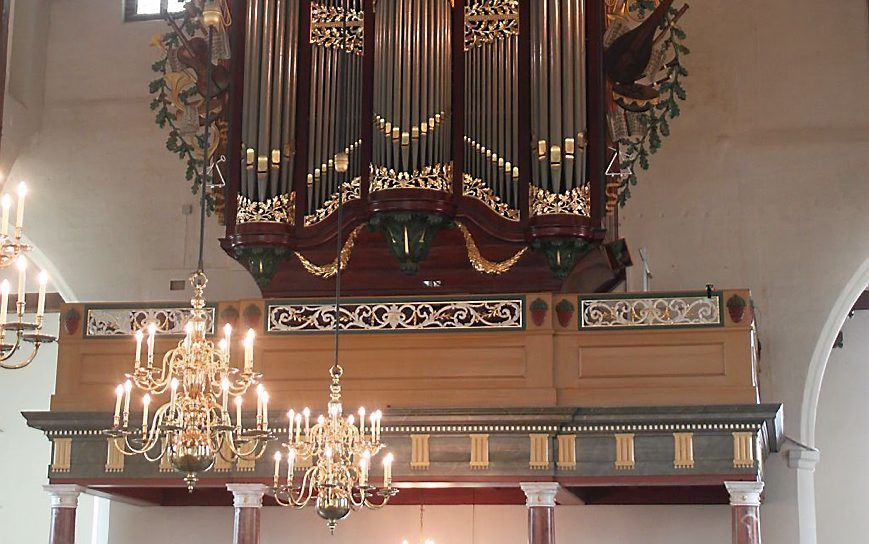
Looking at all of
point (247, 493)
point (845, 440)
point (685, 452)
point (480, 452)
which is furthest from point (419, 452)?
point (845, 440)

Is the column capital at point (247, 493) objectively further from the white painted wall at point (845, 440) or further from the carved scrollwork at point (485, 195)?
the white painted wall at point (845, 440)

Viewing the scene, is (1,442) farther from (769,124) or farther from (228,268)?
(769,124)

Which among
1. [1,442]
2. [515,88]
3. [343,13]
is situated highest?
[343,13]

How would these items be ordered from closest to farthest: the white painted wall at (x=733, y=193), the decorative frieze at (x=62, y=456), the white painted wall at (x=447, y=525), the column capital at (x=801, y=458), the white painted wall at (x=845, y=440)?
1. the decorative frieze at (x=62, y=456)
2. the white painted wall at (x=447, y=525)
3. the column capital at (x=801, y=458)
4. the white painted wall at (x=733, y=193)
5. the white painted wall at (x=845, y=440)

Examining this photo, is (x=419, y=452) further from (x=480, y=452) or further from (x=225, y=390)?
(x=225, y=390)

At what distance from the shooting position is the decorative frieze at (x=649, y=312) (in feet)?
43.2

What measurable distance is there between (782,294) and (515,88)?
4.65 m

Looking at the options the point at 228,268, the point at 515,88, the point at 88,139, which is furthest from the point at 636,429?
the point at 88,139

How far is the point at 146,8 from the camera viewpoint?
18453 millimetres

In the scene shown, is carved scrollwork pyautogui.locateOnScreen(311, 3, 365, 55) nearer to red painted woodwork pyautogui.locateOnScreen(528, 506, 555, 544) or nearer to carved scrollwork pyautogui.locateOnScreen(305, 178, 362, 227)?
carved scrollwork pyautogui.locateOnScreen(305, 178, 362, 227)

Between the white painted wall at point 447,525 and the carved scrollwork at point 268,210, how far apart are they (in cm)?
406

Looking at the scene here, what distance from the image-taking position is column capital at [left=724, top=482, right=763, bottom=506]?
1280 centimetres

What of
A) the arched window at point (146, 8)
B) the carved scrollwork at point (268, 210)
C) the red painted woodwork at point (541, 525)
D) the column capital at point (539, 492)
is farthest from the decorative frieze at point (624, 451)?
the arched window at point (146, 8)

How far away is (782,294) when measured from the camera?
640 inches
